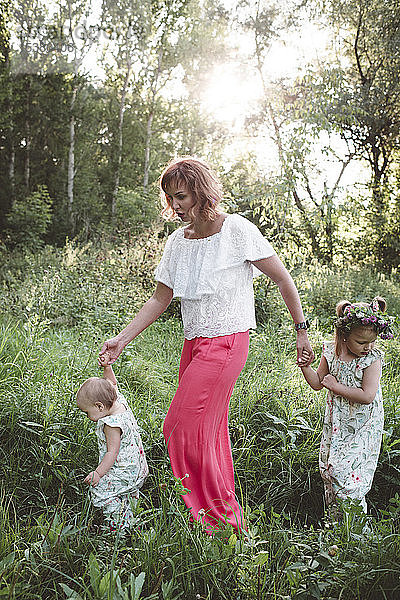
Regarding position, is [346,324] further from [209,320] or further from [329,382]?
[209,320]

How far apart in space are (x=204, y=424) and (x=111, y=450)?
0.50m

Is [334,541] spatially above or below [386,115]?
below

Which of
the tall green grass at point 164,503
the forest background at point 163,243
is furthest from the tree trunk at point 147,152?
the tall green grass at point 164,503

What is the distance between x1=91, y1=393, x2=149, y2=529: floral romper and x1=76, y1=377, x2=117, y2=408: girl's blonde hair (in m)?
0.09

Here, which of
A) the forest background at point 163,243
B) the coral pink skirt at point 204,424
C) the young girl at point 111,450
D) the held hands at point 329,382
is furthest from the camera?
the held hands at point 329,382

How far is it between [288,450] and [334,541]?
1.28 metres

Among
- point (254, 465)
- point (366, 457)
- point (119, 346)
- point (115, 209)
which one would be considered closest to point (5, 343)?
point (119, 346)

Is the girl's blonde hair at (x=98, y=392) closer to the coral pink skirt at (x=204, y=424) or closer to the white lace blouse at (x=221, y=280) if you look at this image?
the coral pink skirt at (x=204, y=424)

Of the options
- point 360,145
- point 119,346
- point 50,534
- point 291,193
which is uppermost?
point 360,145

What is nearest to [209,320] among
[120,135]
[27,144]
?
[27,144]

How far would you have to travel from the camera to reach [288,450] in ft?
11.0

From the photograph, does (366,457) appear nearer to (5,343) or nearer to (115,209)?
(5,343)

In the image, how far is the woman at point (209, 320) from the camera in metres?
2.63

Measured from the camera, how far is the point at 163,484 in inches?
101
